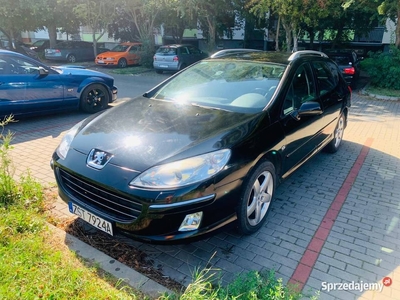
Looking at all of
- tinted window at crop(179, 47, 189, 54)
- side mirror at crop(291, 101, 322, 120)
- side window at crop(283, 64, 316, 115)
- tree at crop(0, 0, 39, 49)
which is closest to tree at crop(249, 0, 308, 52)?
tinted window at crop(179, 47, 189, 54)

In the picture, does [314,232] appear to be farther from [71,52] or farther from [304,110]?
[71,52]

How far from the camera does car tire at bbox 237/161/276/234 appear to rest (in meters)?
2.84

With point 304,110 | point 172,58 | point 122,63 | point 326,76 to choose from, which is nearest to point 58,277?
point 304,110

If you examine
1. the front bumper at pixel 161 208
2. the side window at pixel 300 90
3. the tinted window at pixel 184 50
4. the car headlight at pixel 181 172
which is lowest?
the front bumper at pixel 161 208

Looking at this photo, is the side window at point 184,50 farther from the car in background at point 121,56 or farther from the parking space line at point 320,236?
the parking space line at point 320,236

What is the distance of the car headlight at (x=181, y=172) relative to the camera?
245 centimetres

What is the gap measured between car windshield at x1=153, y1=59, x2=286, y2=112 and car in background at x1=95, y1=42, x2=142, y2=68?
51.1ft

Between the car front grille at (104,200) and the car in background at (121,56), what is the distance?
17.0 m

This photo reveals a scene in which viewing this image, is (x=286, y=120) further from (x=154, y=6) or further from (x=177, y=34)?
(x=177, y=34)

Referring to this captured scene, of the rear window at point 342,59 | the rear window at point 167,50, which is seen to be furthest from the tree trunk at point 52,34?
the rear window at point 342,59

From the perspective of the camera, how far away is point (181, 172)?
2496 millimetres

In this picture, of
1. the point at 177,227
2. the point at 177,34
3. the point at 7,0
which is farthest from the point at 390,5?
the point at 7,0

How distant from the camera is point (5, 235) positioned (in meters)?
2.87

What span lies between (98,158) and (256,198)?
155 cm
